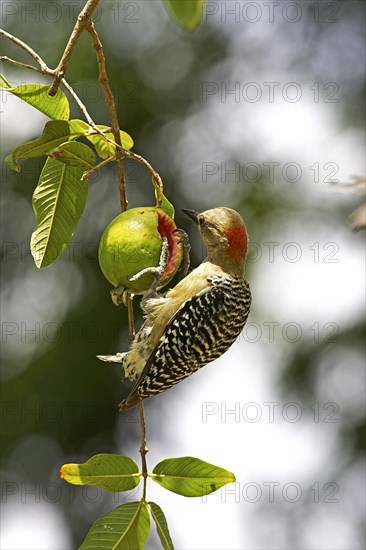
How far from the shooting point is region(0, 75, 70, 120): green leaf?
266 cm

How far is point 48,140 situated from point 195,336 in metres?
0.85

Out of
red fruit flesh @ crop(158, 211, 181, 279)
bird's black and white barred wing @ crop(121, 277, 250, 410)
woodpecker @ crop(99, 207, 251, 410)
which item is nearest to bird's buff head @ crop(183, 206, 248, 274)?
woodpecker @ crop(99, 207, 251, 410)

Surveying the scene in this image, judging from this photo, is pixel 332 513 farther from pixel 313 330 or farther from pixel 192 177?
pixel 192 177

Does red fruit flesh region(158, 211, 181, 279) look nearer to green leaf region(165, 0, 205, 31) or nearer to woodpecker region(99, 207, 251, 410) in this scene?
woodpecker region(99, 207, 251, 410)

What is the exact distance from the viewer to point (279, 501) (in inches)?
463

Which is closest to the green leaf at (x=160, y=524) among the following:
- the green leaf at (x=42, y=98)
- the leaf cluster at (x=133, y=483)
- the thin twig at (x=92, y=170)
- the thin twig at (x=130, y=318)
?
the leaf cluster at (x=133, y=483)

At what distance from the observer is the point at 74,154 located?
2727mm

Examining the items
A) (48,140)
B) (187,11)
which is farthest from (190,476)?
(187,11)

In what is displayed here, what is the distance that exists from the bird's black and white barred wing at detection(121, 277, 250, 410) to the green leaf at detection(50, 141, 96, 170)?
717mm

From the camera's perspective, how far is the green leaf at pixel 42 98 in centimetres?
266

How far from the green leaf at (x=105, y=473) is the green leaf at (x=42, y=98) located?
88 centimetres

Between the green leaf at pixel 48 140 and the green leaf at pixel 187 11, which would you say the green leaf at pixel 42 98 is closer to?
the green leaf at pixel 48 140

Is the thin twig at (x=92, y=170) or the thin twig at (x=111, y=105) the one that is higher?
the thin twig at (x=111, y=105)

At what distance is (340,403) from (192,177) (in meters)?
2.98
